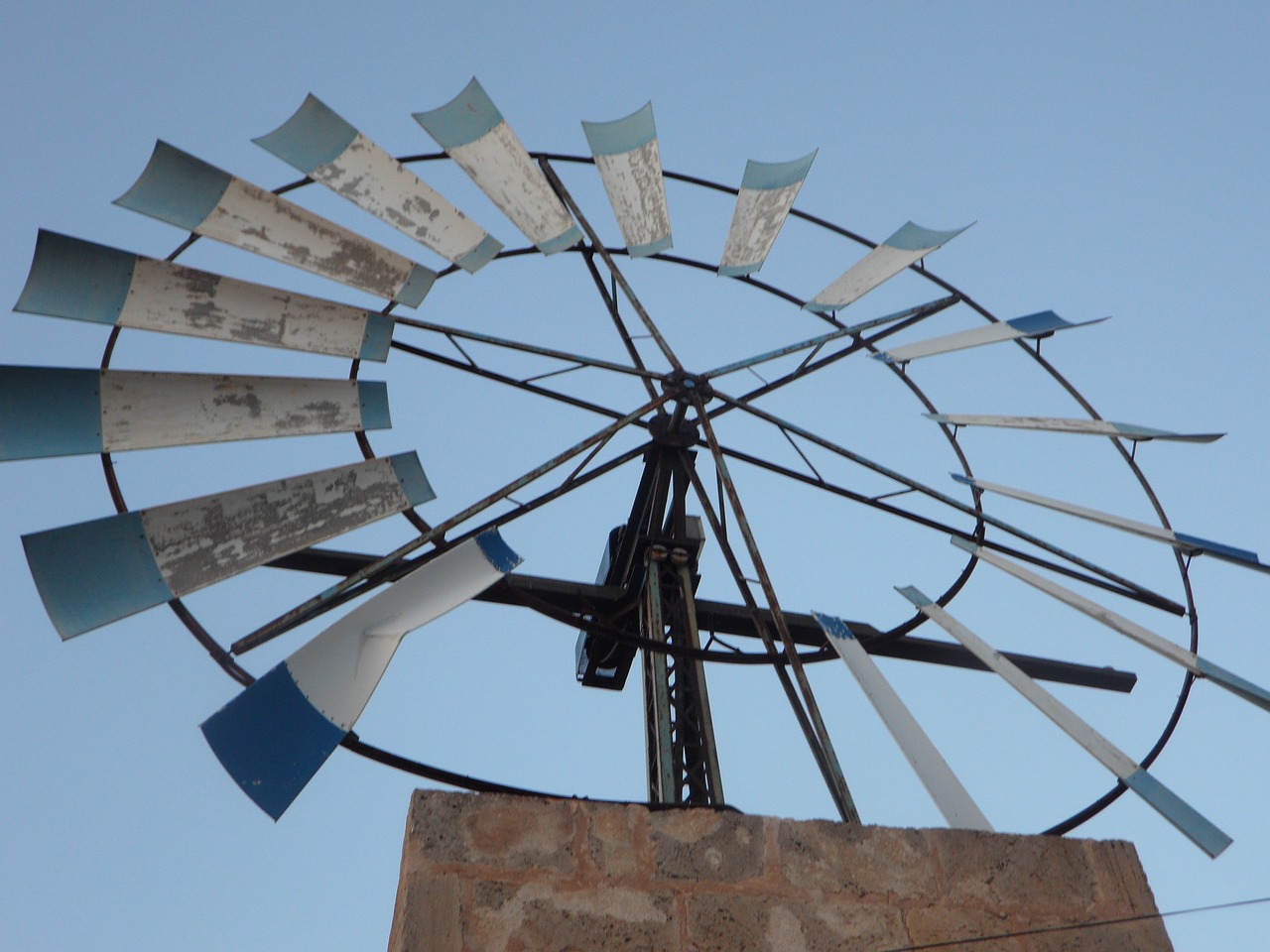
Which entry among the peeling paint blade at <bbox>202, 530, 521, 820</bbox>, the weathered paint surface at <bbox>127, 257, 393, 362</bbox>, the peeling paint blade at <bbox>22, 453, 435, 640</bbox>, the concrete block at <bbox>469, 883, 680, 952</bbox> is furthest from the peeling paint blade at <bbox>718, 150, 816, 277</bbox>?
the concrete block at <bbox>469, 883, 680, 952</bbox>

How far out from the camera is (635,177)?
5.50m

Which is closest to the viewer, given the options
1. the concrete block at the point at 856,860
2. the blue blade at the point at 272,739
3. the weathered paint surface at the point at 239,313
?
the concrete block at the point at 856,860

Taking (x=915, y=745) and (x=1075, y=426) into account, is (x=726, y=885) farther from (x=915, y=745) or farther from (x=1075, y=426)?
(x=1075, y=426)

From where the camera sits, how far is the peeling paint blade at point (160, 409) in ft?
11.2

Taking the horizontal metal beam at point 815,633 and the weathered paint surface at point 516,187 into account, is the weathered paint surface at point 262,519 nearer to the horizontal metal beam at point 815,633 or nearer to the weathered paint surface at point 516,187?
the horizontal metal beam at point 815,633

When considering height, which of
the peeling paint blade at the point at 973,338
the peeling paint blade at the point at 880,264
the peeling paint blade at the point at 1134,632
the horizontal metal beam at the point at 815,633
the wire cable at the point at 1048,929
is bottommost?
the wire cable at the point at 1048,929

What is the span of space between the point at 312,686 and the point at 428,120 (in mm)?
3075

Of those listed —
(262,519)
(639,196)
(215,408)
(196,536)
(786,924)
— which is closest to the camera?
(786,924)

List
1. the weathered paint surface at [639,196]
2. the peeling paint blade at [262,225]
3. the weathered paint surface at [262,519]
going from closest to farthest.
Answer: the weathered paint surface at [262,519], the peeling paint blade at [262,225], the weathered paint surface at [639,196]

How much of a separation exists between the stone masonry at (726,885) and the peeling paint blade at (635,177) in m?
3.35

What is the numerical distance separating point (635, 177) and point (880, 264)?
123 centimetres

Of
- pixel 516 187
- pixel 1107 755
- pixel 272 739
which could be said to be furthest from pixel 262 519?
pixel 1107 755

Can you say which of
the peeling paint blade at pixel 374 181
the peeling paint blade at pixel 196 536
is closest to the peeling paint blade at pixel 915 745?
the peeling paint blade at pixel 196 536

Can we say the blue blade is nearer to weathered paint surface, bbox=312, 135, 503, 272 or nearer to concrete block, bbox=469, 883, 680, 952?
concrete block, bbox=469, 883, 680, 952
